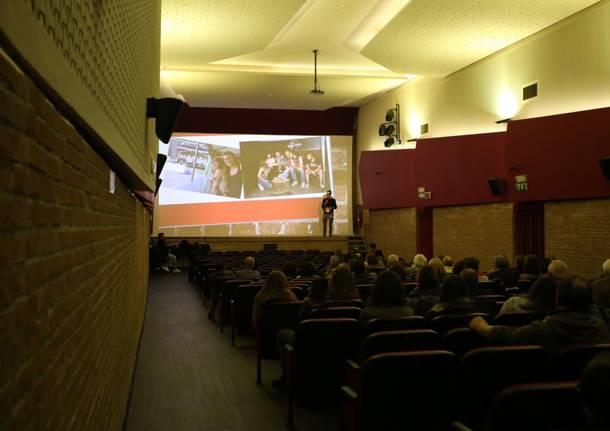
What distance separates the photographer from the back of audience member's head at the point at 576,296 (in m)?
3.15

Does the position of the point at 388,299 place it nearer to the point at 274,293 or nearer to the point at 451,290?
the point at 451,290

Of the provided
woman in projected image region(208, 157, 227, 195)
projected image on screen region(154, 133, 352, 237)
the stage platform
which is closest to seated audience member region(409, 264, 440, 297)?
the stage platform

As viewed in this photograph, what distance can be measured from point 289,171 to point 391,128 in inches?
178

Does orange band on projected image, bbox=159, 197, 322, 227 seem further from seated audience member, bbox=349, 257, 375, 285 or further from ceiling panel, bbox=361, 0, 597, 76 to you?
seated audience member, bbox=349, 257, 375, 285

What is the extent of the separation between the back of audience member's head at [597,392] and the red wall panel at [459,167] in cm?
1233

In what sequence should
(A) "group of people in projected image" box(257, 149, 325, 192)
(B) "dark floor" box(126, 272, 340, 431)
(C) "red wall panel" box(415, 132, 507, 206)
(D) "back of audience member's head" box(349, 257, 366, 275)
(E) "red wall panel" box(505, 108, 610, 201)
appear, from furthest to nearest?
(A) "group of people in projected image" box(257, 149, 325, 192) → (C) "red wall panel" box(415, 132, 507, 206) → (E) "red wall panel" box(505, 108, 610, 201) → (D) "back of audience member's head" box(349, 257, 366, 275) → (B) "dark floor" box(126, 272, 340, 431)

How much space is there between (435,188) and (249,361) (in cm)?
1055

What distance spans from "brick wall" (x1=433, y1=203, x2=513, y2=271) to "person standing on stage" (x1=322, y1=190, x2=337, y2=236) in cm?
489

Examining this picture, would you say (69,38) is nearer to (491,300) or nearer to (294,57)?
(491,300)

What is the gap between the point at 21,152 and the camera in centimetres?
87

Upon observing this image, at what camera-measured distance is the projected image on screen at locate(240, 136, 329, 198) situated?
21.2 metres

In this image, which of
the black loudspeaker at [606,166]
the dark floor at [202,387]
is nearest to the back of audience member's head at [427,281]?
the dark floor at [202,387]

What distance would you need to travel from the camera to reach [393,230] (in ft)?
62.4

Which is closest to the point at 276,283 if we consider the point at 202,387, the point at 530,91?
the point at 202,387
